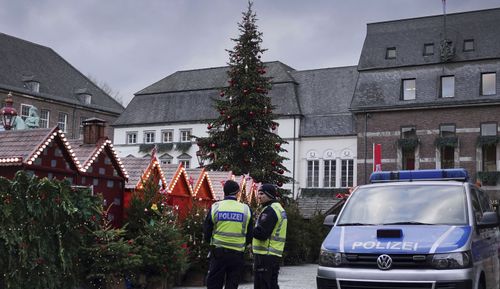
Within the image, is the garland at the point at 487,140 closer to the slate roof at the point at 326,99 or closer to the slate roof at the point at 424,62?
the slate roof at the point at 424,62

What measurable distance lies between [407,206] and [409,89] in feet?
117

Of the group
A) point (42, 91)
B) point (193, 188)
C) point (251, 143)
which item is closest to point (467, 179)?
point (193, 188)

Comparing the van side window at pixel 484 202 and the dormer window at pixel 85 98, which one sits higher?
the dormer window at pixel 85 98

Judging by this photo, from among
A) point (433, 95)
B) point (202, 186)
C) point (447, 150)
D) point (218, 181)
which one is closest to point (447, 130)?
point (447, 150)

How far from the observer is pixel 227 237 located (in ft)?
33.1

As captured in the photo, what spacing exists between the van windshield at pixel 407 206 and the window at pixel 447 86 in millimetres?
34535

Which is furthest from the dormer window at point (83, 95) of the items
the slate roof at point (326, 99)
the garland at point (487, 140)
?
the garland at point (487, 140)

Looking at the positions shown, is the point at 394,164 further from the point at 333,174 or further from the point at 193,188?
the point at 193,188

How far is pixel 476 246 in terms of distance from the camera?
8812 mm

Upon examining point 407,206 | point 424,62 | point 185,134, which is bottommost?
point 407,206

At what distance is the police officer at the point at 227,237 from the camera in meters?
10.1

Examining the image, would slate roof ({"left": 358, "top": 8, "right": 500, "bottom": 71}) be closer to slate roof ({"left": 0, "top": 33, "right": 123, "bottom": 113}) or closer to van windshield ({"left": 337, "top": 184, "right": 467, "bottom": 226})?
slate roof ({"left": 0, "top": 33, "right": 123, "bottom": 113})

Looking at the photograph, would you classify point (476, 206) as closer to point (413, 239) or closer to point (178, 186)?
point (413, 239)

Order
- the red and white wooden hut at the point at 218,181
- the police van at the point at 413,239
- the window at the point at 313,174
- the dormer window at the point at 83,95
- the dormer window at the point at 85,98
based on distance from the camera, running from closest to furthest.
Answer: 1. the police van at the point at 413,239
2. the red and white wooden hut at the point at 218,181
3. the window at the point at 313,174
4. the dormer window at the point at 83,95
5. the dormer window at the point at 85,98
